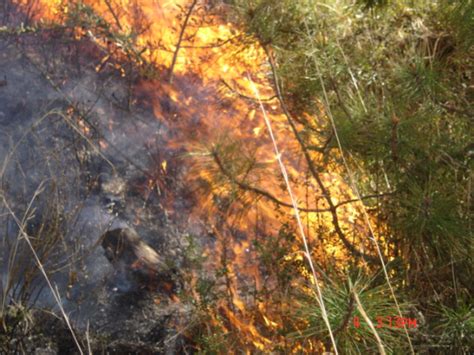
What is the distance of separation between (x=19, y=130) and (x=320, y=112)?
5.96 ft

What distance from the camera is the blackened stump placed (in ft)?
10.3

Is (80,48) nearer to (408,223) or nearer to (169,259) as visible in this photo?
(169,259)

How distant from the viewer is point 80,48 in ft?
13.3

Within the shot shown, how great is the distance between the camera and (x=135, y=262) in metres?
3.15

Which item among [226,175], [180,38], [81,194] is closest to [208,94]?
[180,38]

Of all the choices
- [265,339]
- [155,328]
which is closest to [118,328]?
[155,328]

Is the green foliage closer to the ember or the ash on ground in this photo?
the ember
